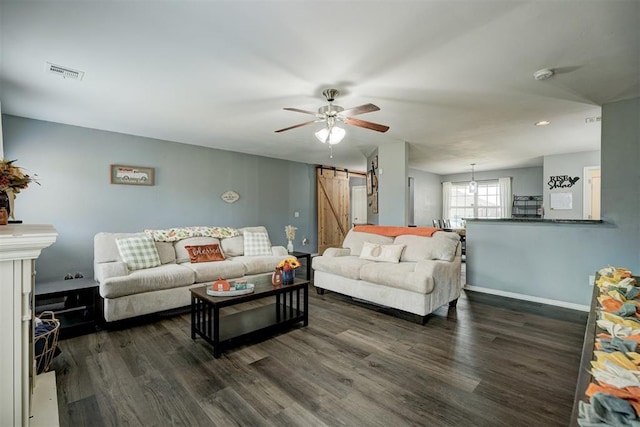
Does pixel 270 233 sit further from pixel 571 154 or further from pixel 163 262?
pixel 571 154

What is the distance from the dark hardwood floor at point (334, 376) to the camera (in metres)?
1.73

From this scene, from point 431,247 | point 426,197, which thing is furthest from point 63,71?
point 426,197

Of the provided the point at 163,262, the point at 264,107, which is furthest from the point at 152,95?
the point at 163,262

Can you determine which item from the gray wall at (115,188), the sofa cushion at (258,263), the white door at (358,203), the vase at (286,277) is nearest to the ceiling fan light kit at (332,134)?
the vase at (286,277)

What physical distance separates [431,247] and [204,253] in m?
3.14

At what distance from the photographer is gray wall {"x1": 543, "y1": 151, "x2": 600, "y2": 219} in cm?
595

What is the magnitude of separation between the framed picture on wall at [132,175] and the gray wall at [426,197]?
21.7 feet

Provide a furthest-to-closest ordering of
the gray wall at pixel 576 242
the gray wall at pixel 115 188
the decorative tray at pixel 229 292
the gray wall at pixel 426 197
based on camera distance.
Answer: the gray wall at pixel 426 197 → the gray wall at pixel 115 188 → the gray wall at pixel 576 242 → the decorative tray at pixel 229 292

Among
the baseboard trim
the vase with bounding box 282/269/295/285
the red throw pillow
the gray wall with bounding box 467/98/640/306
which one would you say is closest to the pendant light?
the gray wall with bounding box 467/98/640/306

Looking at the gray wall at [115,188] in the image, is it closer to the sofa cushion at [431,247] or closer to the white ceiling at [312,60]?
the white ceiling at [312,60]

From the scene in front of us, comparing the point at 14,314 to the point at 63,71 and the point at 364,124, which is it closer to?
the point at 63,71

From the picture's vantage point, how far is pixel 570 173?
6.12m

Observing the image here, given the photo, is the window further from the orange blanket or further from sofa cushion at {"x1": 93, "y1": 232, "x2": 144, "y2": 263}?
sofa cushion at {"x1": 93, "y1": 232, "x2": 144, "y2": 263}

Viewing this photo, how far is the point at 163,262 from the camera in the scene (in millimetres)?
3920
